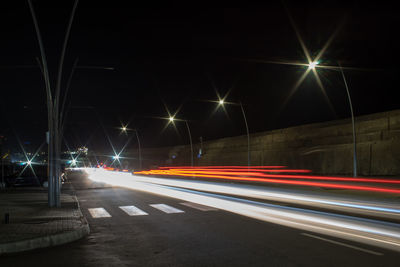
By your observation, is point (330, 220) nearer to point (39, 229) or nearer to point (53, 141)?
point (39, 229)

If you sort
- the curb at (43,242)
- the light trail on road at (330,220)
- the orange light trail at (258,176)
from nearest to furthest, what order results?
1. the curb at (43,242)
2. the light trail on road at (330,220)
3. the orange light trail at (258,176)

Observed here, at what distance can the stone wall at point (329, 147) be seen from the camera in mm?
30562

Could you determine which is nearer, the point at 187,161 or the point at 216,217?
the point at 216,217

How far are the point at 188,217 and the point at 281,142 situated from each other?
34.4 metres

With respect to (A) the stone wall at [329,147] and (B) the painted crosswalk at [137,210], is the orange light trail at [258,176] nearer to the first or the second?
(A) the stone wall at [329,147]

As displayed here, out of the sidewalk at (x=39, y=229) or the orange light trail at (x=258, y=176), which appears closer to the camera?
the sidewalk at (x=39, y=229)

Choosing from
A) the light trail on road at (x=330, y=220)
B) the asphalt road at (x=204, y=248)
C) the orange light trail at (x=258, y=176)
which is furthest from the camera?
the orange light trail at (x=258, y=176)

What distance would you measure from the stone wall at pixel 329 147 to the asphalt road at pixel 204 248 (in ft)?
74.8

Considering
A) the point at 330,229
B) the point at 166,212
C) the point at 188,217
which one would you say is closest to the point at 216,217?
the point at 188,217

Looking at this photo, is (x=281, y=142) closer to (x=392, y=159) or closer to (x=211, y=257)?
(x=392, y=159)

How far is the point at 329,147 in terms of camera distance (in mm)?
37812

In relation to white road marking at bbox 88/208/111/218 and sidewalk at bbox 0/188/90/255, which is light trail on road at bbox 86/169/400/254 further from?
sidewalk at bbox 0/188/90/255

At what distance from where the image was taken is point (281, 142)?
46.0 m

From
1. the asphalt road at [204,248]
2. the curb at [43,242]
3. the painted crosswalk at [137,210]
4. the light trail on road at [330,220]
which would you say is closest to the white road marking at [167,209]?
the painted crosswalk at [137,210]
